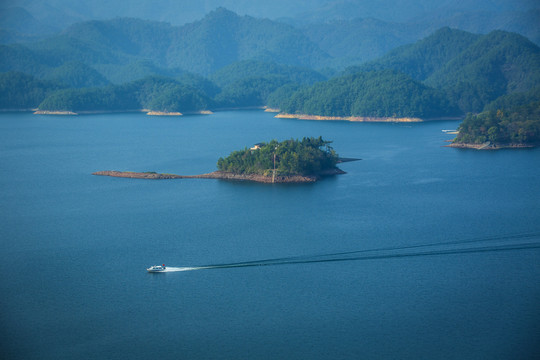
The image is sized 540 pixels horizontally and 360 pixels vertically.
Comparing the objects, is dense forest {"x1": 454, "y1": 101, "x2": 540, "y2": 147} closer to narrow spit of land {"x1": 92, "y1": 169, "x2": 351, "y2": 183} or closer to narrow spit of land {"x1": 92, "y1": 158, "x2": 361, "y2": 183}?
narrow spit of land {"x1": 92, "y1": 158, "x2": 361, "y2": 183}

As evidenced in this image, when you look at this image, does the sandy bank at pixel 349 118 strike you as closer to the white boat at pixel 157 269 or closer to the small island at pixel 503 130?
the small island at pixel 503 130

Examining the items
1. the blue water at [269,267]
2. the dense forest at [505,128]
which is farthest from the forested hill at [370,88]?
the blue water at [269,267]

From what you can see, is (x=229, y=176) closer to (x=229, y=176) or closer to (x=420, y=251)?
(x=229, y=176)

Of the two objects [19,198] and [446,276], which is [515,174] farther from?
[19,198]

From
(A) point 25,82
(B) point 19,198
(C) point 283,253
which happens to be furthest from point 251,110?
(C) point 283,253

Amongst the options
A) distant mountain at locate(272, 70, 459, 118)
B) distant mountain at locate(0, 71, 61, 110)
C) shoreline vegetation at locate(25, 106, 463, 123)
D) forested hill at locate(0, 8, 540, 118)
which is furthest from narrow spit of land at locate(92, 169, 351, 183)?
distant mountain at locate(0, 71, 61, 110)

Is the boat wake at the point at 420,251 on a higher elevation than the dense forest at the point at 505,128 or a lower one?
lower

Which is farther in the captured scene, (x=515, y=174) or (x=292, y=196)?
(x=515, y=174)
